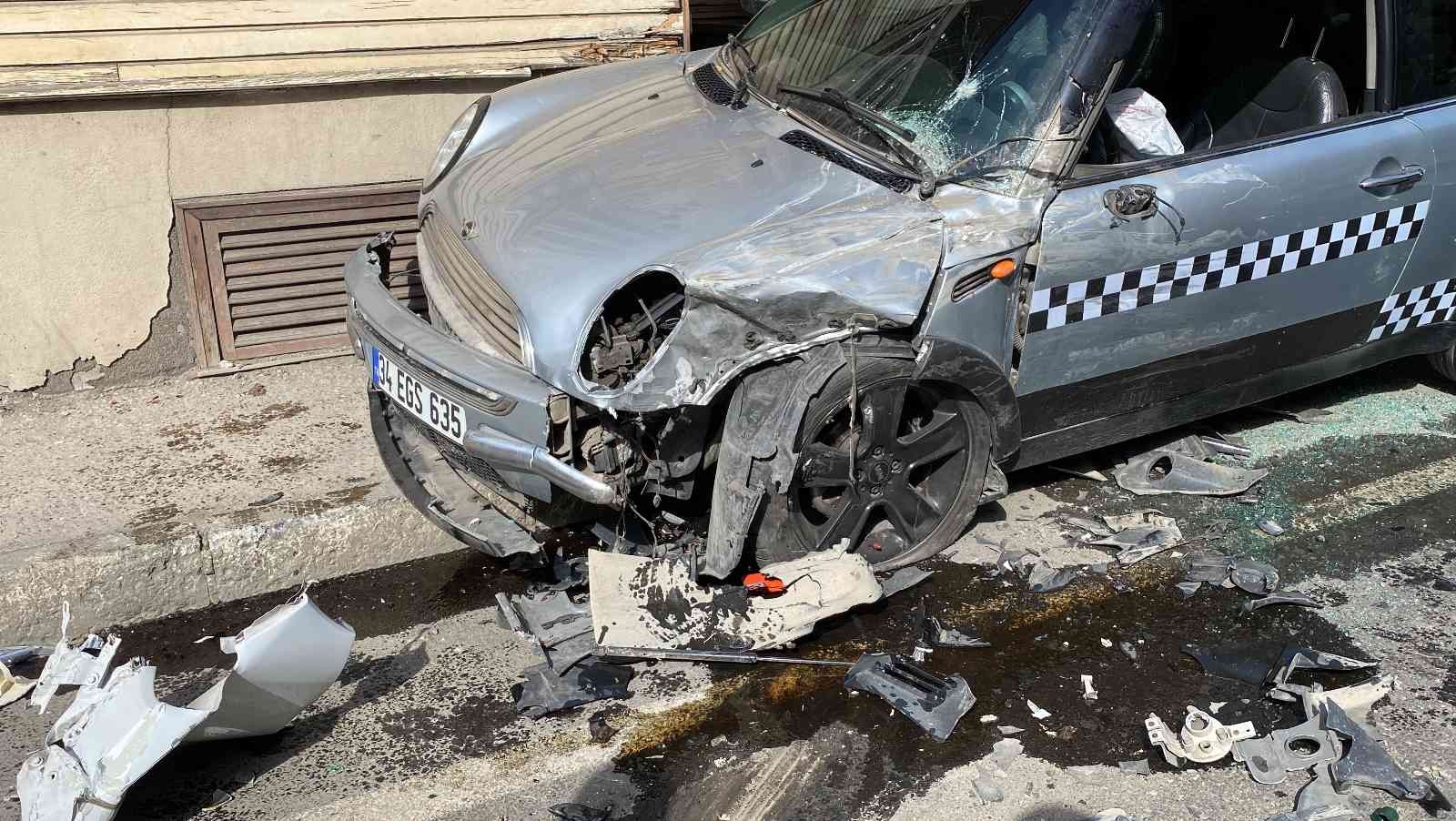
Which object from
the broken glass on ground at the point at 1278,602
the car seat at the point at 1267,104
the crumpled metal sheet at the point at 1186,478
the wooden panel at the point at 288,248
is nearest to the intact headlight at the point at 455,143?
the wooden panel at the point at 288,248

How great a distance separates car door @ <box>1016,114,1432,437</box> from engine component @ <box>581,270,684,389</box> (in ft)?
3.47

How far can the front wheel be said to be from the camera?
342 centimetres

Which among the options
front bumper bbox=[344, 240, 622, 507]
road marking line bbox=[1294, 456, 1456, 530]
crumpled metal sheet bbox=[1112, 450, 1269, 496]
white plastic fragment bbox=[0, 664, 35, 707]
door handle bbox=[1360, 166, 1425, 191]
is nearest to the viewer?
front bumper bbox=[344, 240, 622, 507]

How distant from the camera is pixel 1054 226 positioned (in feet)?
Result: 11.5

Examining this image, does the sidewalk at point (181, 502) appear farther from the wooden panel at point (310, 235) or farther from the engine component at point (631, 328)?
the engine component at point (631, 328)

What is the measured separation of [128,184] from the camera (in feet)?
15.8

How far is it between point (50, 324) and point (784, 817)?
11.9 feet

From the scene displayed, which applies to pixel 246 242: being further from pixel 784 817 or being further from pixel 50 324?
pixel 784 817

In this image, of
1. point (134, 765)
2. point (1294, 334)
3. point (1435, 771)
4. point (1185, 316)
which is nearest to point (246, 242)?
point (134, 765)

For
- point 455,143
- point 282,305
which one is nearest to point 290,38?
point 282,305

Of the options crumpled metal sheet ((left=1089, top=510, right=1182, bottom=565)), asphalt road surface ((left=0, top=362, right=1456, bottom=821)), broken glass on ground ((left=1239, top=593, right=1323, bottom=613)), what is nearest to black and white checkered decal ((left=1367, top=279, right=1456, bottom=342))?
asphalt road surface ((left=0, top=362, right=1456, bottom=821))

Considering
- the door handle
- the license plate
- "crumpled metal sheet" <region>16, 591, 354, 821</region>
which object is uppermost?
the door handle

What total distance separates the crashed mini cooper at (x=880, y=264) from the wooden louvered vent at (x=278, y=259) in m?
1.23

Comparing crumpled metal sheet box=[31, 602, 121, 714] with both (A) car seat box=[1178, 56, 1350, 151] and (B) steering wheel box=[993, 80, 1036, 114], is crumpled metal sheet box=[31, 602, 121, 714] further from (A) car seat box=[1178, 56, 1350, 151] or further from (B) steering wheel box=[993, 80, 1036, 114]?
(A) car seat box=[1178, 56, 1350, 151]
